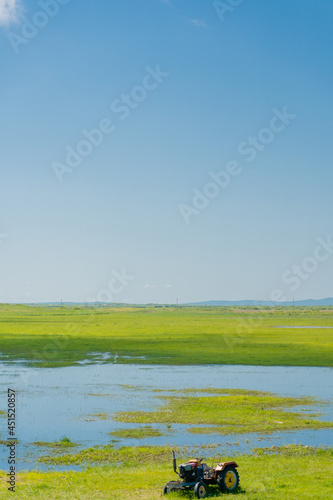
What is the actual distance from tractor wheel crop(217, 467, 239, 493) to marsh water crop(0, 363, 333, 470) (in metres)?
6.23

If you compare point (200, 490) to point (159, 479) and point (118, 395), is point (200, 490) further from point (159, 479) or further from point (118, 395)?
point (118, 395)

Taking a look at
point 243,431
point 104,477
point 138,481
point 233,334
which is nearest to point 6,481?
point 104,477

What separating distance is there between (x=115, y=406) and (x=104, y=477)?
592 inches

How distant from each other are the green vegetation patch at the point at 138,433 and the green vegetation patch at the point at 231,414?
1.56 m

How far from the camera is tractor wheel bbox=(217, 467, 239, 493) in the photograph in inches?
659

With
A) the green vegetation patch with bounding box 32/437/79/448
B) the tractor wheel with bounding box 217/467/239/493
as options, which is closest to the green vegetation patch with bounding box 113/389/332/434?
the green vegetation patch with bounding box 32/437/79/448

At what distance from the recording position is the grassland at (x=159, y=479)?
54.6ft

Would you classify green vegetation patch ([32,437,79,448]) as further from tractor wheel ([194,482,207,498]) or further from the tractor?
tractor wheel ([194,482,207,498])

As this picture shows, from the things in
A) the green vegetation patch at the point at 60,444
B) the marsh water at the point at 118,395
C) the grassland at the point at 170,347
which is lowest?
the green vegetation patch at the point at 60,444

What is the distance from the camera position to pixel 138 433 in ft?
88.0

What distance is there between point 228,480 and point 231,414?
1436 centimetres

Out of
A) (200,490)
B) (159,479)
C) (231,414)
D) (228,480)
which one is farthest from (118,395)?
(200,490)

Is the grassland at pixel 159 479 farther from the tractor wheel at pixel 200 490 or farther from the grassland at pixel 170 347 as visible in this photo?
the grassland at pixel 170 347

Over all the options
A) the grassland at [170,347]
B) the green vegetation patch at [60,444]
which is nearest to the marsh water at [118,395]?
the green vegetation patch at [60,444]
